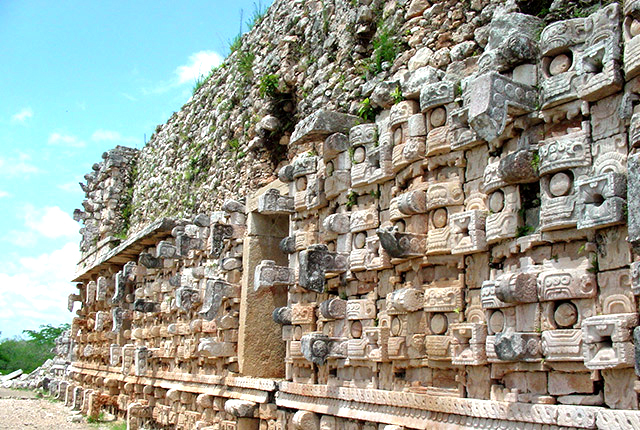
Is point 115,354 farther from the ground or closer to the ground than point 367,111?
closer to the ground

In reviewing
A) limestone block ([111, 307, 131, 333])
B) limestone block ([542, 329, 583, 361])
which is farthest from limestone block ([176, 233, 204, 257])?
limestone block ([542, 329, 583, 361])

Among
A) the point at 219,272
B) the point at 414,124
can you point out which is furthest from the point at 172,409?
the point at 414,124

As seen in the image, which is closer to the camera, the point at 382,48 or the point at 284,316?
the point at 382,48

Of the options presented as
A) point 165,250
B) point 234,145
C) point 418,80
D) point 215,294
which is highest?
point 234,145

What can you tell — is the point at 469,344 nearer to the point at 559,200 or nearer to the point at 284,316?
the point at 559,200

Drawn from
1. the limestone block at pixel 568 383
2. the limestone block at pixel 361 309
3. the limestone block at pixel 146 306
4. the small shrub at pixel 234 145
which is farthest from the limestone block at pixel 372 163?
the limestone block at pixel 146 306

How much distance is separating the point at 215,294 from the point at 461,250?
428 cm

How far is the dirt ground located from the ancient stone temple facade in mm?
4865

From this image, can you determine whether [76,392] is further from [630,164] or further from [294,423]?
[630,164]

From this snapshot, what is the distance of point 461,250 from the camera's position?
15.5 ft

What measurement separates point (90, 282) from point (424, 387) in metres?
12.0

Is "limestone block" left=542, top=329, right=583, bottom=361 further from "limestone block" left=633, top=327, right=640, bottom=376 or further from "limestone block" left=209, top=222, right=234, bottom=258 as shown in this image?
"limestone block" left=209, top=222, right=234, bottom=258

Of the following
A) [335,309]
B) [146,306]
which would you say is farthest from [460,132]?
[146,306]

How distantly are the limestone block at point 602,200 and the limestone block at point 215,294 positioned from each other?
5.23 meters
